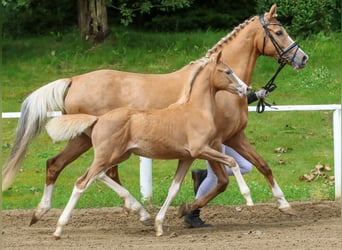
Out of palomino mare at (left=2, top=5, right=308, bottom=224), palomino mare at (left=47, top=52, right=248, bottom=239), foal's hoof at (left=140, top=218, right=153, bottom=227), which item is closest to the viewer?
palomino mare at (left=47, top=52, right=248, bottom=239)

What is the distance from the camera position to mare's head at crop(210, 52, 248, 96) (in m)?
8.16

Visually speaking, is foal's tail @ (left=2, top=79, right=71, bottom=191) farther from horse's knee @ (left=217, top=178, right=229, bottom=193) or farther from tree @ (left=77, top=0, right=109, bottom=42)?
tree @ (left=77, top=0, right=109, bottom=42)

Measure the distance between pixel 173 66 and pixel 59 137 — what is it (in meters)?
8.59

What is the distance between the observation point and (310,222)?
8.81 meters

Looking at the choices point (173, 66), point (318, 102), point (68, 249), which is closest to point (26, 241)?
point (68, 249)

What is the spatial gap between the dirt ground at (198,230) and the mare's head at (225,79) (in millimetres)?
1301

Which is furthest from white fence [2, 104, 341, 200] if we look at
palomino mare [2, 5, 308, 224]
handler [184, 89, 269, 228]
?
palomino mare [2, 5, 308, 224]

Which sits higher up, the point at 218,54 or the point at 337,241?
the point at 218,54

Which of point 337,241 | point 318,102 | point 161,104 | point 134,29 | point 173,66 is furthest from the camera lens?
point 134,29

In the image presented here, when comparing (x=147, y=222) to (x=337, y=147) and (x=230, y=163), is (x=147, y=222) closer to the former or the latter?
(x=230, y=163)

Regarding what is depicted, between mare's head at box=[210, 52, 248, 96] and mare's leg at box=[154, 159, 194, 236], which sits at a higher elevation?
mare's head at box=[210, 52, 248, 96]

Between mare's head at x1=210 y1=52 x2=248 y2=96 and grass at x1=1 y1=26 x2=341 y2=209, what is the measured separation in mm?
2276

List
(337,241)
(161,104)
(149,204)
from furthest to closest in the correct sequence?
(149,204) → (161,104) → (337,241)

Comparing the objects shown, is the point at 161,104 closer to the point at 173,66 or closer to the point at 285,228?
the point at 285,228
